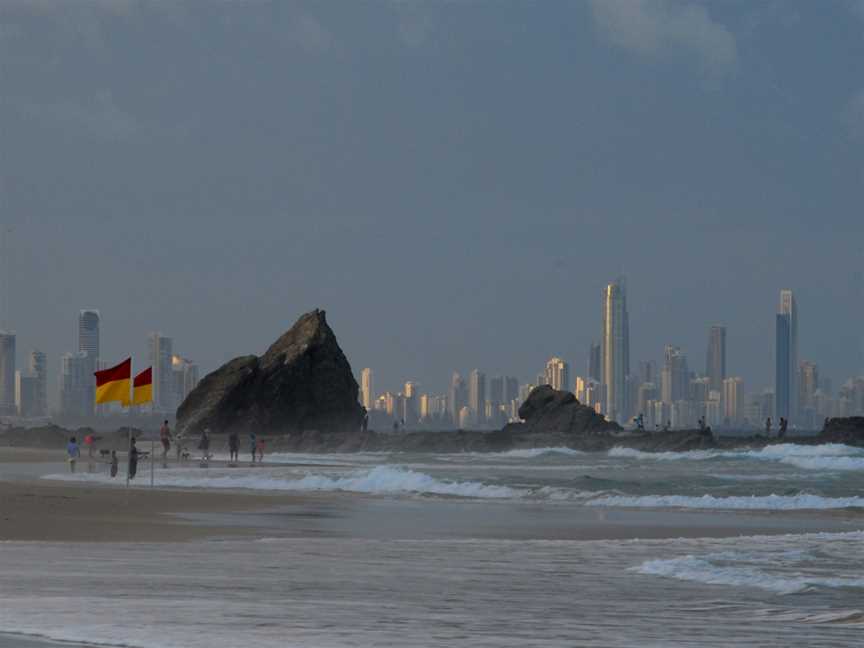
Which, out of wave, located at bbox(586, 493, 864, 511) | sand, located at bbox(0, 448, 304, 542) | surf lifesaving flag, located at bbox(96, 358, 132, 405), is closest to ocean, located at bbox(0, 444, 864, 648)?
sand, located at bbox(0, 448, 304, 542)

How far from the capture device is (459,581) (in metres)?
14.1

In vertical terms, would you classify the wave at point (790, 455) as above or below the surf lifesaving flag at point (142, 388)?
below

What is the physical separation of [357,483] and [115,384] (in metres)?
8.12

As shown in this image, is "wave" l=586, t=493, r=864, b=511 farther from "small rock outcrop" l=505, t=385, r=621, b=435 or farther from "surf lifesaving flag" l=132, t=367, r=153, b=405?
"small rock outcrop" l=505, t=385, r=621, b=435

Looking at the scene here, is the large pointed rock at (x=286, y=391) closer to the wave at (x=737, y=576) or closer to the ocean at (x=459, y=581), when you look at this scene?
the ocean at (x=459, y=581)

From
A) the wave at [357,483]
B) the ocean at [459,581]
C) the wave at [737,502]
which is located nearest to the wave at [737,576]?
the ocean at [459,581]

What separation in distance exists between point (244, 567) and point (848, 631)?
685 cm

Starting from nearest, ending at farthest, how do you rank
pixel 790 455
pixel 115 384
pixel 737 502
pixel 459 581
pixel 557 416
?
pixel 459 581 → pixel 737 502 → pixel 115 384 → pixel 790 455 → pixel 557 416

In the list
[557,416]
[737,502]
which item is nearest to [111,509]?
[737,502]

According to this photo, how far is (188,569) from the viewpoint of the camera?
1472 cm

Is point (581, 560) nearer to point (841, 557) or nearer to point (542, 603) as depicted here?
point (841, 557)

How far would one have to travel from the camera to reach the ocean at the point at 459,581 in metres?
10.2

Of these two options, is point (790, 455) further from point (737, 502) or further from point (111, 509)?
point (111, 509)

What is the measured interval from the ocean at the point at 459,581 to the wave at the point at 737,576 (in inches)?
1.4
